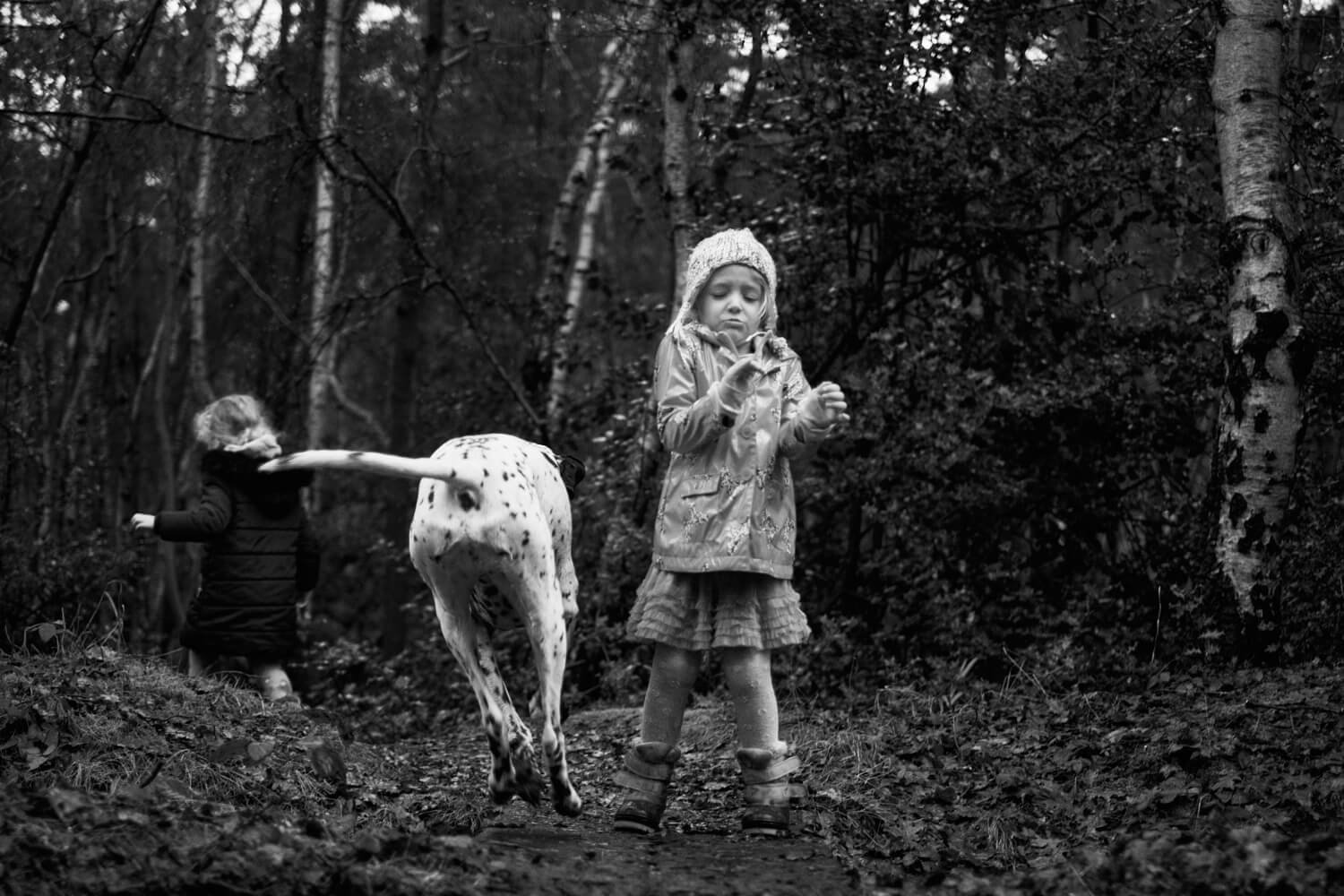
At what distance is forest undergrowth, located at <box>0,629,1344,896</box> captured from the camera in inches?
150

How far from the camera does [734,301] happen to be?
5688 mm

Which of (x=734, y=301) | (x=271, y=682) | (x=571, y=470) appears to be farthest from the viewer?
(x=271, y=682)

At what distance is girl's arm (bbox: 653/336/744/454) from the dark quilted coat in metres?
2.89

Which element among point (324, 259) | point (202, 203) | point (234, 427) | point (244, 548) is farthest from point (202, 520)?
point (202, 203)

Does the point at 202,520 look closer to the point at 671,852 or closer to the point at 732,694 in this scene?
the point at 732,694

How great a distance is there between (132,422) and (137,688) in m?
10.6

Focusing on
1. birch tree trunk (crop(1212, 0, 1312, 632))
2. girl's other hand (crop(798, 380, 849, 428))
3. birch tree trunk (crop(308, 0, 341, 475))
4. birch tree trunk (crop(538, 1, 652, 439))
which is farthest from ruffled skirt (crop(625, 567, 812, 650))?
birch tree trunk (crop(308, 0, 341, 475))

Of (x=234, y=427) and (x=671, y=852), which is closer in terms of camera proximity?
(x=671, y=852)

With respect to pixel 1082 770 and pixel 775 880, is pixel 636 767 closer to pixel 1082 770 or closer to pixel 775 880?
pixel 775 880

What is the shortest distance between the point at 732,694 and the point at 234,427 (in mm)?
3702

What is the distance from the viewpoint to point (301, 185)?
1417 cm

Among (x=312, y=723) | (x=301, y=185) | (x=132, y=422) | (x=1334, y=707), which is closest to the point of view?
(x=1334, y=707)

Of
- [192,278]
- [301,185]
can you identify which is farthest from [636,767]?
[192,278]

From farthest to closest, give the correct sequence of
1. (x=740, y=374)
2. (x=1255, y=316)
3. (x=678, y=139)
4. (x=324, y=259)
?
(x=324, y=259) → (x=678, y=139) → (x=1255, y=316) → (x=740, y=374)
